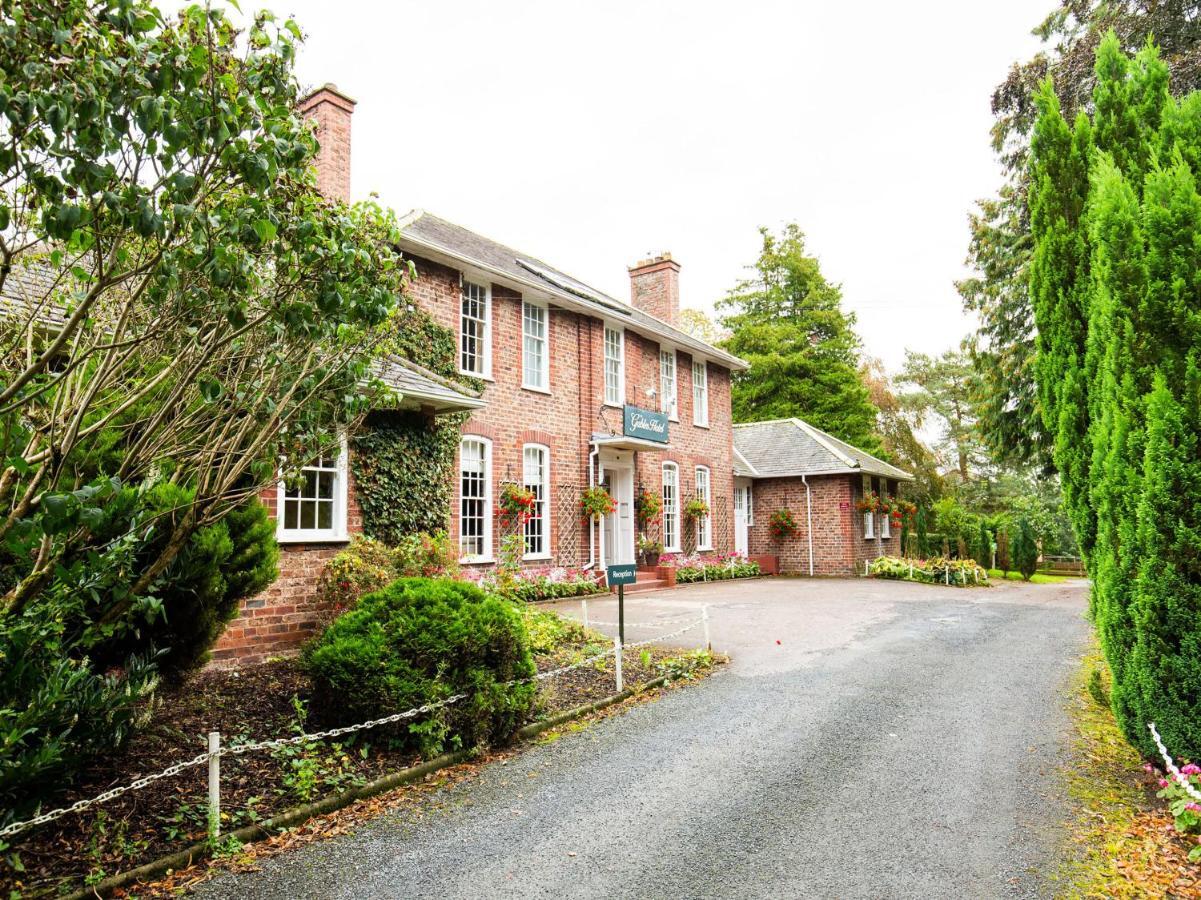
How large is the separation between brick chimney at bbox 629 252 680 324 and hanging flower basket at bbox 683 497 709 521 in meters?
6.06

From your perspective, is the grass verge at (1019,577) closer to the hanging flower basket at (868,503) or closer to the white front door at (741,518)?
the hanging flower basket at (868,503)

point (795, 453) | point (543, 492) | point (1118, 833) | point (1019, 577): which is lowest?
point (1019, 577)

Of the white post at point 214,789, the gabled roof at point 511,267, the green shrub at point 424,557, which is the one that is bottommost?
the white post at point 214,789

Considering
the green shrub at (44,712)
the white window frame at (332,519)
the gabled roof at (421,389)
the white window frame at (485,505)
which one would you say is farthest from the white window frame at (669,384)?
the green shrub at (44,712)

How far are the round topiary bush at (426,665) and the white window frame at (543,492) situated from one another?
30.1 ft

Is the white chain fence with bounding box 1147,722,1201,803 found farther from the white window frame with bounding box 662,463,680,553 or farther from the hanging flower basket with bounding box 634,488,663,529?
the white window frame with bounding box 662,463,680,553

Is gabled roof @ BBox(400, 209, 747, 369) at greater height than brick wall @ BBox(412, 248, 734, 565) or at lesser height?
greater

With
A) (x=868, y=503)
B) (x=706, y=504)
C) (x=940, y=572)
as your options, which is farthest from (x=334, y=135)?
(x=940, y=572)

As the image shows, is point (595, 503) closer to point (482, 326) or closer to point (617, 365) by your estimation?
point (617, 365)

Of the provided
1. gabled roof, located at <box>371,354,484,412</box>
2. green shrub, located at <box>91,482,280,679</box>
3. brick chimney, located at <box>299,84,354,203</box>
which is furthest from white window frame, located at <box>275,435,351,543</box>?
brick chimney, located at <box>299,84,354,203</box>

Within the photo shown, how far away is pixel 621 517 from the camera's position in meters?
18.3

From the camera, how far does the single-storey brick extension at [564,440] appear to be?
995cm

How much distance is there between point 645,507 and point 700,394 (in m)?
5.16

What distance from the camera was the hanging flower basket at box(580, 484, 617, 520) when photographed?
16375 millimetres
